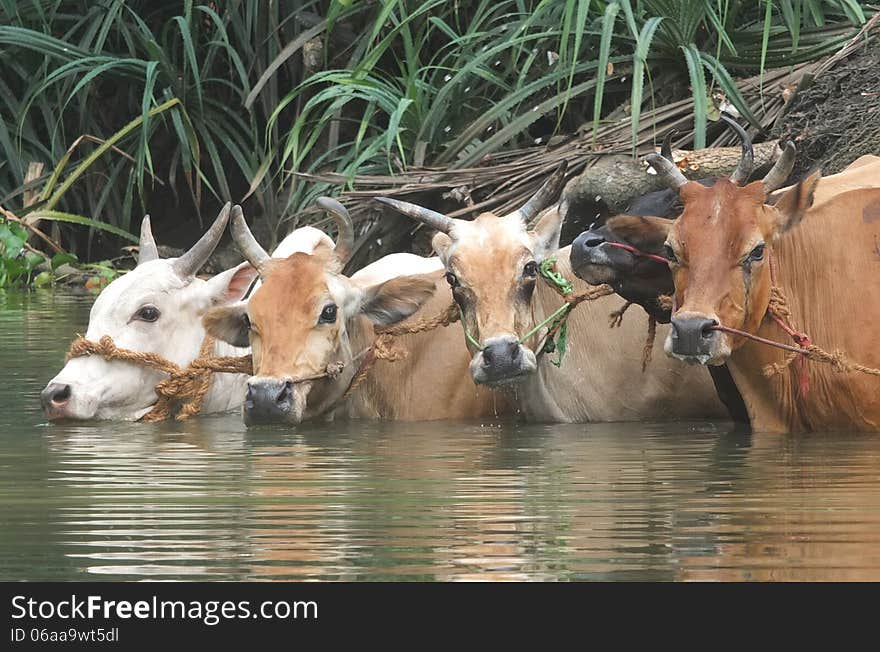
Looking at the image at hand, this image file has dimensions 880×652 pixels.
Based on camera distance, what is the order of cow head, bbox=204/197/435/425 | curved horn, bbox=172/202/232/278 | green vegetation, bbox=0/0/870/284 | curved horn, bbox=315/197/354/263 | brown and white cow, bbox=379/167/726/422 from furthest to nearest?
green vegetation, bbox=0/0/870/284
curved horn, bbox=172/202/232/278
curved horn, bbox=315/197/354/263
cow head, bbox=204/197/435/425
brown and white cow, bbox=379/167/726/422

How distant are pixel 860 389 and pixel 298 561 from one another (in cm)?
318

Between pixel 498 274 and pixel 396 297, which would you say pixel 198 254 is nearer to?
pixel 396 297

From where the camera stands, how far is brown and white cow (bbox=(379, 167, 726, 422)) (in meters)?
7.55

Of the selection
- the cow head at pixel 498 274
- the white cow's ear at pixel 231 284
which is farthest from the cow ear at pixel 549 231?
the white cow's ear at pixel 231 284

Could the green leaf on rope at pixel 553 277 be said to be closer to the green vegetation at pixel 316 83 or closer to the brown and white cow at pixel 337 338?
the brown and white cow at pixel 337 338

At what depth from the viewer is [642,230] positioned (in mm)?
7484

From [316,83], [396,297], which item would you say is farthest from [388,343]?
[316,83]

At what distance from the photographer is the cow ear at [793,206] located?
23.9 feet

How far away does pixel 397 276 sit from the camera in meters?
8.45

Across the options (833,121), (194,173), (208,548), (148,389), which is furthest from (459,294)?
(194,173)

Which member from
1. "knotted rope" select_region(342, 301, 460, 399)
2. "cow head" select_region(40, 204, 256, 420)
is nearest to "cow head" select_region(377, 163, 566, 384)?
"knotted rope" select_region(342, 301, 460, 399)

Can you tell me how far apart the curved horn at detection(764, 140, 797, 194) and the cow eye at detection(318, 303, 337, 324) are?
195 centimetres

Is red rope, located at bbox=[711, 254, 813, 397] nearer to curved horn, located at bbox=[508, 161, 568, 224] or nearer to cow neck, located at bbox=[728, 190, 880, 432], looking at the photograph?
cow neck, located at bbox=[728, 190, 880, 432]

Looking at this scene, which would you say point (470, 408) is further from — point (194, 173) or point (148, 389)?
point (194, 173)
